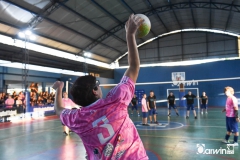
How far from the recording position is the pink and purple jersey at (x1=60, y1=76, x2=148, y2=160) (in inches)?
50.1

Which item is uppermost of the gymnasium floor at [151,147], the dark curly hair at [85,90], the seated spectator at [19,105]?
the dark curly hair at [85,90]

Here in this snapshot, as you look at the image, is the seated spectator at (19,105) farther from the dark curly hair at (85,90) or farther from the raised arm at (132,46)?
the raised arm at (132,46)

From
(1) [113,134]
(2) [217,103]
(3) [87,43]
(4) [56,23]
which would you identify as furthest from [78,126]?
(2) [217,103]

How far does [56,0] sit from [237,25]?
62.2 ft

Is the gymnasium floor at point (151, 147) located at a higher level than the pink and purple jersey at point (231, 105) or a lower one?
lower

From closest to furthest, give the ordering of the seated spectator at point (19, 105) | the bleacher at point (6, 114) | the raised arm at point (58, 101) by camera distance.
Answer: the raised arm at point (58, 101), the bleacher at point (6, 114), the seated spectator at point (19, 105)

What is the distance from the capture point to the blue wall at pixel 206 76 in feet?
73.3

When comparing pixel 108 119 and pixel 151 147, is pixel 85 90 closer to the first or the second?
pixel 108 119

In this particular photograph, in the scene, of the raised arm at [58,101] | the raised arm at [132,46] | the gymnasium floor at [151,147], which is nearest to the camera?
the raised arm at [132,46]

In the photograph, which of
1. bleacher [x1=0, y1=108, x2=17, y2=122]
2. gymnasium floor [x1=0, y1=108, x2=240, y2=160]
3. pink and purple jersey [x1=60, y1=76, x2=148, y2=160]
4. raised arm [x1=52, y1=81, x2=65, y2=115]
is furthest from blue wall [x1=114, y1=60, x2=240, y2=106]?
pink and purple jersey [x1=60, y1=76, x2=148, y2=160]

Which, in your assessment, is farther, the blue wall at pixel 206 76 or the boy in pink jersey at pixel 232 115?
the blue wall at pixel 206 76

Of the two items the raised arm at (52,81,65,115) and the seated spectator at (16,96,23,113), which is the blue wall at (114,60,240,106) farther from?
the raised arm at (52,81,65,115)

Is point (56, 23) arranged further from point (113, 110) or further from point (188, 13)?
point (113, 110)

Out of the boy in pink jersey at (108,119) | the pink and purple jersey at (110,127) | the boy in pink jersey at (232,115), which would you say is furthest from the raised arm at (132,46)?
the boy in pink jersey at (232,115)
